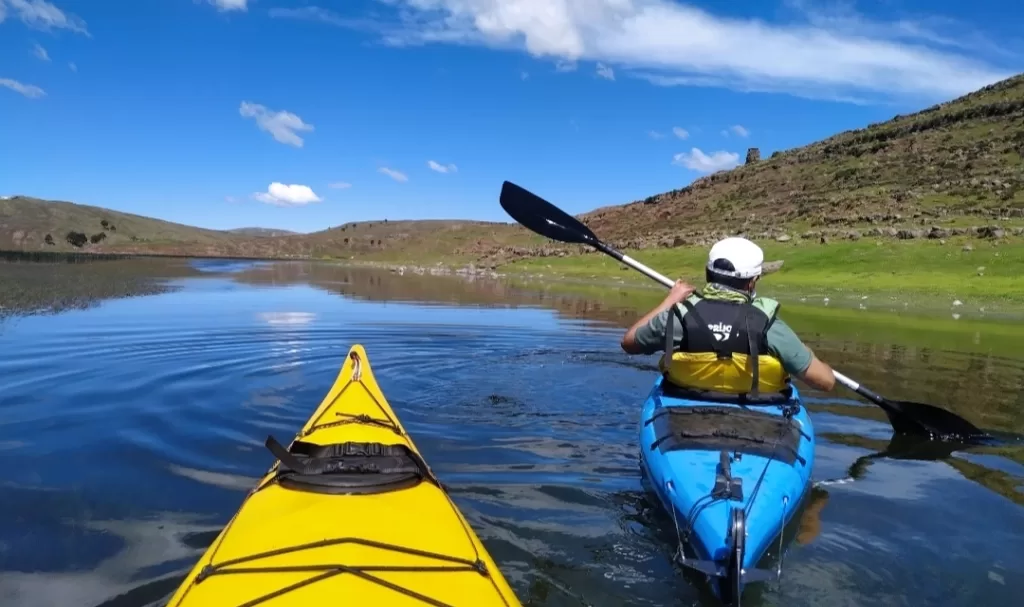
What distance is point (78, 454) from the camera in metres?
6.12

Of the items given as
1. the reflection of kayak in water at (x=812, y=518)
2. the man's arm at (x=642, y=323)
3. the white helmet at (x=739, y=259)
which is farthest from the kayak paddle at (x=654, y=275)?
the reflection of kayak in water at (x=812, y=518)

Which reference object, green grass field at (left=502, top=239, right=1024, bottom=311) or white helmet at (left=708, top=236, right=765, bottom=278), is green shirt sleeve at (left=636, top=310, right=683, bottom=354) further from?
green grass field at (left=502, top=239, right=1024, bottom=311)

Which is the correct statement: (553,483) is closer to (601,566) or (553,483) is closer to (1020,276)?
(601,566)

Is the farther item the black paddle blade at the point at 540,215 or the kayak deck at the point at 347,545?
the black paddle blade at the point at 540,215

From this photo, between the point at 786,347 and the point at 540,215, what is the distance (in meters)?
5.63

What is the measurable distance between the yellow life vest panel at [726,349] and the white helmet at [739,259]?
9.7 inches

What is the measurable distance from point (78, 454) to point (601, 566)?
4.81 m

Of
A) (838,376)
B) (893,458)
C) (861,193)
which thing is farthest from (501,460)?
(861,193)

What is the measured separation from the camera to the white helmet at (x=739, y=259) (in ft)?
17.4

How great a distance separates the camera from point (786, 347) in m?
5.15

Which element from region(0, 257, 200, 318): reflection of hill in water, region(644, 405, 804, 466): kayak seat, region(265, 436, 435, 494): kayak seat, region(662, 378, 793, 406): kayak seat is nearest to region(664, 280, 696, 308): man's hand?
region(662, 378, 793, 406): kayak seat

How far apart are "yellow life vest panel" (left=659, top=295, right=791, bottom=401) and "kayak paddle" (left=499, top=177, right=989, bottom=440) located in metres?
1.97

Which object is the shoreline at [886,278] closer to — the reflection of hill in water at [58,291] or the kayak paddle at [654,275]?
the kayak paddle at [654,275]

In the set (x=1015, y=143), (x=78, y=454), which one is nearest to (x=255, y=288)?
(x=78, y=454)
